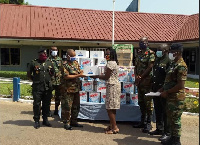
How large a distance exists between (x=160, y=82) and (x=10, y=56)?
49.2ft

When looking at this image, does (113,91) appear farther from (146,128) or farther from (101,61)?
(101,61)

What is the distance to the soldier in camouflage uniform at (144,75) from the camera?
18.4 feet

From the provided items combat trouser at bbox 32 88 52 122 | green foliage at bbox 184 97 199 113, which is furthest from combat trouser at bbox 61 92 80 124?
green foliage at bbox 184 97 199 113

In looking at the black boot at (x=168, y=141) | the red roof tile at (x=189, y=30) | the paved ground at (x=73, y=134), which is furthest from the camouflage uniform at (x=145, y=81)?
the red roof tile at (x=189, y=30)

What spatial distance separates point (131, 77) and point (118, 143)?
195 centimetres

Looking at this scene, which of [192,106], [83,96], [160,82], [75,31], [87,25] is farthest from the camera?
[87,25]

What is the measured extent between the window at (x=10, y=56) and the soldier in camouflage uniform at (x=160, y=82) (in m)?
14.7

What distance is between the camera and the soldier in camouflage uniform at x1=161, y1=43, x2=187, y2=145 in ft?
14.1

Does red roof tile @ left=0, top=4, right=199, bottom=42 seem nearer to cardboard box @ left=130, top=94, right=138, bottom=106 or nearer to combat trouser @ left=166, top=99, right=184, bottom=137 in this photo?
cardboard box @ left=130, top=94, right=138, bottom=106

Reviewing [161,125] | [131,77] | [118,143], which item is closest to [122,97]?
[131,77]

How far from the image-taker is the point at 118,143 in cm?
494

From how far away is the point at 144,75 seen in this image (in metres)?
5.57

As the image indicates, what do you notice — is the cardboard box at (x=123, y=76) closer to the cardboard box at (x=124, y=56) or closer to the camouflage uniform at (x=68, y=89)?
the camouflage uniform at (x=68, y=89)

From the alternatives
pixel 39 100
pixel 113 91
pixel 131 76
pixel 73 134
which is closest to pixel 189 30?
pixel 131 76
